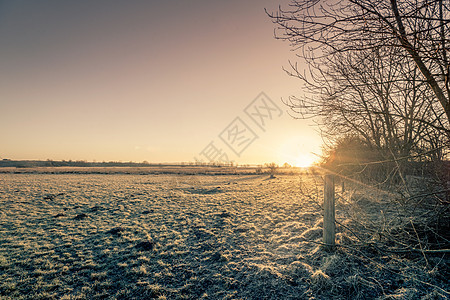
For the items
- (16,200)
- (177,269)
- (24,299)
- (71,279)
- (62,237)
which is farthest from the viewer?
(16,200)

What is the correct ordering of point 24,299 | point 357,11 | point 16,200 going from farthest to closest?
point 16,200 → point 24,299 → point 357,11

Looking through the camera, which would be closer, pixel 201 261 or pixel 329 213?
pixel 329 213

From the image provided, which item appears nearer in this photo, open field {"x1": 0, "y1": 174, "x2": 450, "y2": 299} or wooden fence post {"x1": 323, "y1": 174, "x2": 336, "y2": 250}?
open field {"x1": 0, "y1": 174, "x2": 450, "y2": 299}

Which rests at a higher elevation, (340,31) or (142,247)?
(340,31)

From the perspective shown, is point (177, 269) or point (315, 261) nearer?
point (315, 261)

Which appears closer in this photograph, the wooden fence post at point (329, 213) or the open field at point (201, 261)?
the open field at point (201, 261)

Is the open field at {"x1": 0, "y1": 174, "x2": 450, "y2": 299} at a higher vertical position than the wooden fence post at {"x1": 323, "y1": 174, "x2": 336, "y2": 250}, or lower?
lower

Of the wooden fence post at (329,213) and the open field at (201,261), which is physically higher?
the wooden fence post at (329,213)

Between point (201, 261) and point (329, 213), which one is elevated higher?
point (329, 213)

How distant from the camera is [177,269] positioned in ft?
16.2

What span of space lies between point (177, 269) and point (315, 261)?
10.3ft

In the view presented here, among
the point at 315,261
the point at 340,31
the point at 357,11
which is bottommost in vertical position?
the point at 315,261

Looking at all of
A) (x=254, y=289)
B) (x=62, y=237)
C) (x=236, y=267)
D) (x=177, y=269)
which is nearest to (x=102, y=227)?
(x=62, y=237)

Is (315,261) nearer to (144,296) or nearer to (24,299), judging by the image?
(144,296)
